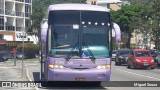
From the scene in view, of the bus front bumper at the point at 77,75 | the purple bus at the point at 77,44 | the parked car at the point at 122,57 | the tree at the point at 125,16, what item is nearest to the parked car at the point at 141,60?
the parked car at the point at 122,57

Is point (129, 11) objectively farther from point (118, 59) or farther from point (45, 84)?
point (45, 84)

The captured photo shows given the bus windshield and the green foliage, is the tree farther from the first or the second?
the bus windshield

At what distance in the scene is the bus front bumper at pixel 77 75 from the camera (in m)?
18.2

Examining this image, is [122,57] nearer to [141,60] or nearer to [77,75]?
[141,60]

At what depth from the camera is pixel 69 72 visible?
18156mm

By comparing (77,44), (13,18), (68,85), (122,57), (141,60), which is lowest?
(122,57)

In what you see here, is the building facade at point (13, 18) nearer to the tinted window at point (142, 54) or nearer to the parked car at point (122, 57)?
the parked car at point (122, 57)

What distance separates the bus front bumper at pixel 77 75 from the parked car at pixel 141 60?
20170 millimetres

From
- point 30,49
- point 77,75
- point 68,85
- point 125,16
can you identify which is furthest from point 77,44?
point 125,16

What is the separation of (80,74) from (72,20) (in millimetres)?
2251

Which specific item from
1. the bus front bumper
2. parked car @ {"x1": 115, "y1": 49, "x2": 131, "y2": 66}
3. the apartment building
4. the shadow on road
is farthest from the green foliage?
the bus front bumper

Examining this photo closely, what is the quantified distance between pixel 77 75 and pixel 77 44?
1250 mm

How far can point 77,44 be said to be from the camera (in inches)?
723

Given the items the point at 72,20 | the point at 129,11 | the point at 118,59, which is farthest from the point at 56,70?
the point at 129,11
